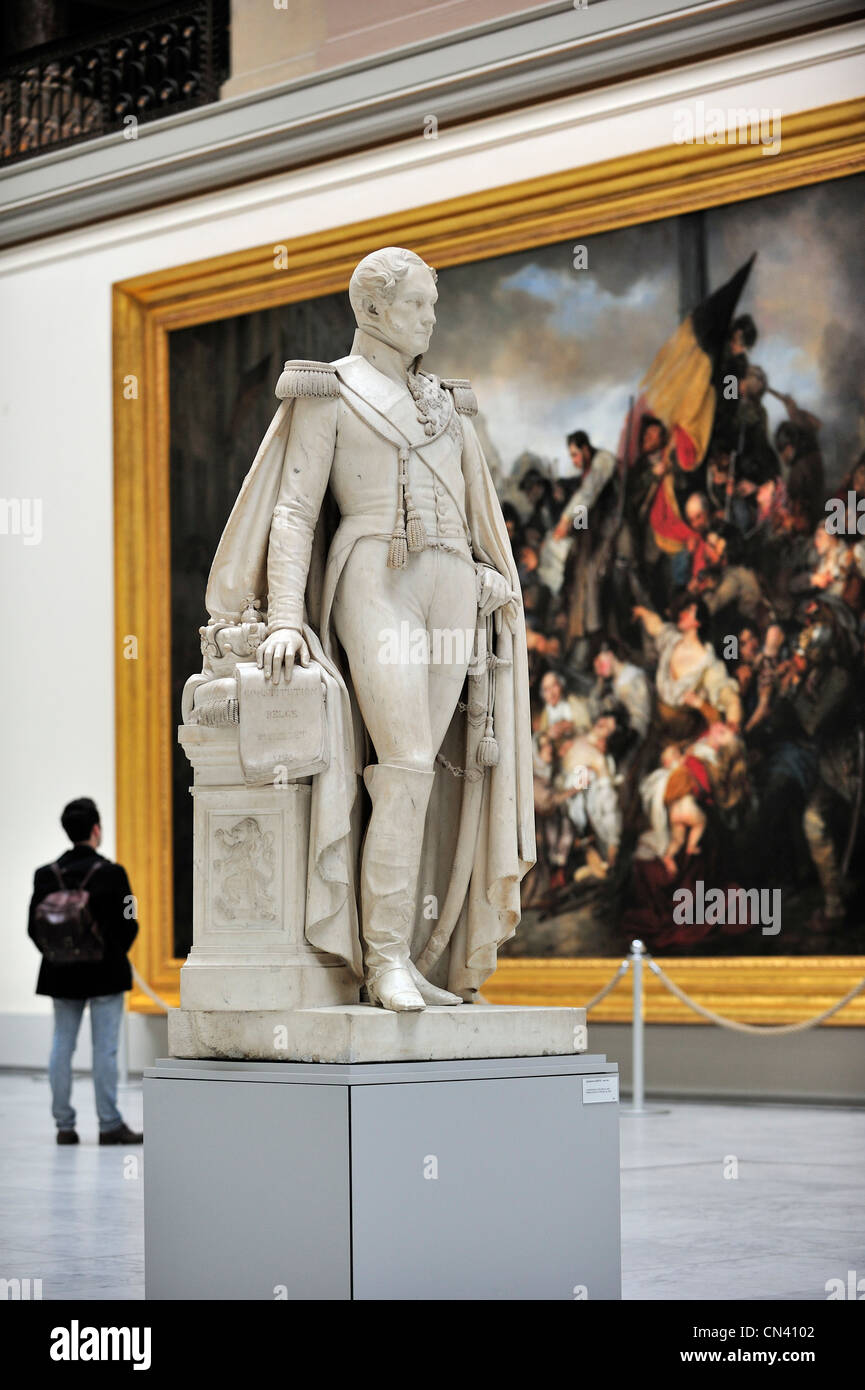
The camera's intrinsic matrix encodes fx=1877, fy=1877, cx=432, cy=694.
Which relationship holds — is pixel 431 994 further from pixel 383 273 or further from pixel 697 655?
pixel 697 655

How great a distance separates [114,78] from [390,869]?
1291cm

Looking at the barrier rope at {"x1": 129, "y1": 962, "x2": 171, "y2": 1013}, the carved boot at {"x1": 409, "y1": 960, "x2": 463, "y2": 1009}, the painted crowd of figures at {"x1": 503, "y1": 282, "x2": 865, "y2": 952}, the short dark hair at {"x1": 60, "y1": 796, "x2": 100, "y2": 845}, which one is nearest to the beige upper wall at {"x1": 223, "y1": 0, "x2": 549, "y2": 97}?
the painted crowd of figures at {"x1": 503, "y1": 282, "x2": 865, "y2": 952}

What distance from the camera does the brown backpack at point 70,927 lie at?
417 inches

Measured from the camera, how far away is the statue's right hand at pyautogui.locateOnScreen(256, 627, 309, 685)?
5.58 metres

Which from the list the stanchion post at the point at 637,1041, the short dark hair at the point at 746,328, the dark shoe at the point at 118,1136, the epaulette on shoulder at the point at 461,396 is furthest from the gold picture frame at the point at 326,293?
the epaulette on shoulder at the point at 461,396

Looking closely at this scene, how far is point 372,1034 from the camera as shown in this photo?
17.7 feet

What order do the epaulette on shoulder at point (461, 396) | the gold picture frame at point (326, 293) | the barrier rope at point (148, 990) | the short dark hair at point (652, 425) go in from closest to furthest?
the epaulette on shoulder at point (461, 396), the gold picture frame at point (326, 293), the short dark hair at point (652, 425), the barrier rope at point (148, 990)

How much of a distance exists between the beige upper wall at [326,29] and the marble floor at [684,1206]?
8.10 metres

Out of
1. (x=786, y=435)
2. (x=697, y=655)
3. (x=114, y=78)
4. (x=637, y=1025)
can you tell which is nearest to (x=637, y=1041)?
(x=637, y=1025)

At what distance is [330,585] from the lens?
236 inches

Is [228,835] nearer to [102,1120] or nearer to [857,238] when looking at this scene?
[102,1120]

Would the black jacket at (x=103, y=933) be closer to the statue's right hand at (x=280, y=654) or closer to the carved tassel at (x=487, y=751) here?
the carved tassel at (x=487, y=751)
